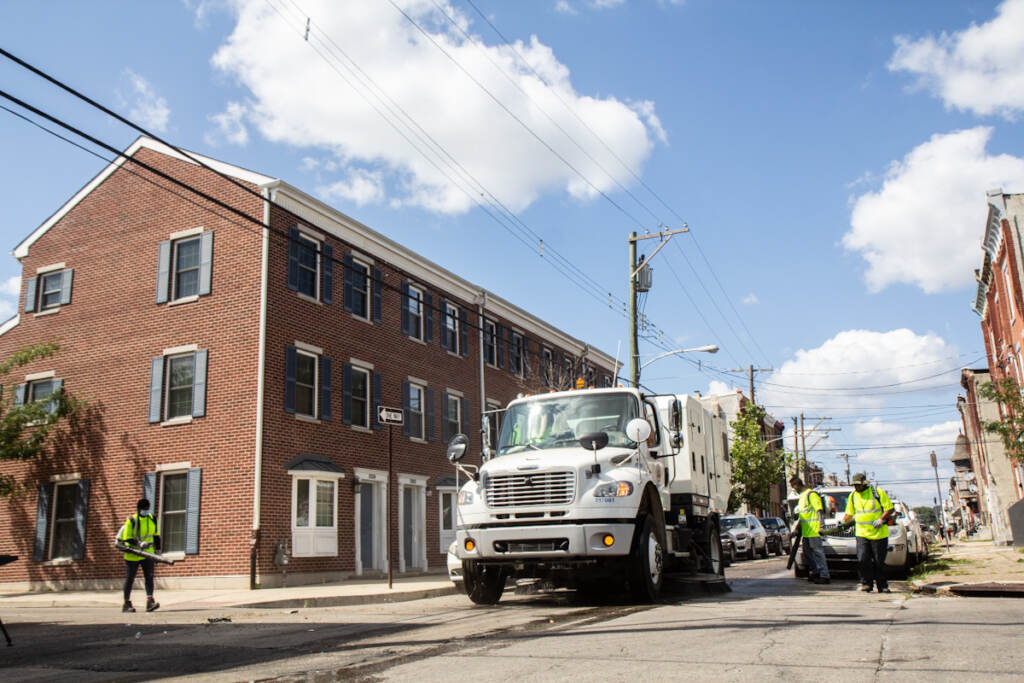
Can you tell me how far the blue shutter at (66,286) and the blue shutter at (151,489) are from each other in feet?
19.9

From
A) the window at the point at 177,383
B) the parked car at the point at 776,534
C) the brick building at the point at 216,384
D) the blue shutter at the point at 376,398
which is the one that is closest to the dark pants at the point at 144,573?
the brick building at the point at 216,384

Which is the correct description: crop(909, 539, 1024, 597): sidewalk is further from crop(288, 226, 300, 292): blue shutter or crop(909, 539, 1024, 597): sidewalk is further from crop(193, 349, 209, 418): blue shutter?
crop(193, 349, 209, 418): blue shutter

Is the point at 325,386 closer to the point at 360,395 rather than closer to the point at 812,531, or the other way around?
the point at 360,395

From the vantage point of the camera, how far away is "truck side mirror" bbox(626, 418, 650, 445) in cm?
1088

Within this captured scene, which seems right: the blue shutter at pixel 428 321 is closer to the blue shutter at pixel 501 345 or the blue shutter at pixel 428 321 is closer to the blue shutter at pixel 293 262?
the blue shutter at pixel 501 345

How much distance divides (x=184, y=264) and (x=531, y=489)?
47.7 ft

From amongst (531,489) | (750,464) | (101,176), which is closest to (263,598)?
(531,489)

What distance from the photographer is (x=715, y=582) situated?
13.0m

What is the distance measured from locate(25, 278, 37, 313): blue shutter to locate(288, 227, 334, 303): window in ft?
25.8

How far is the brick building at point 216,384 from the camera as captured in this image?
19.9 m

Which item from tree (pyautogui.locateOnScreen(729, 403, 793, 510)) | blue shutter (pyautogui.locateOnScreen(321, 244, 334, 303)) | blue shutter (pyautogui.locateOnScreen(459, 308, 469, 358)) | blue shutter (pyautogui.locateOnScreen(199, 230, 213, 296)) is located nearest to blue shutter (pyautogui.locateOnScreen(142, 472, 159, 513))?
blue shutter (pyautogui.locateOnScreen(199, 230, 213, 296))

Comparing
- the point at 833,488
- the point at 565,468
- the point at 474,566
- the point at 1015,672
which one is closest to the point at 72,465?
the point at 474,566

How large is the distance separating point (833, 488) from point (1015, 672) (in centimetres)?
1216

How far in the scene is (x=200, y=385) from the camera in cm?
2056
